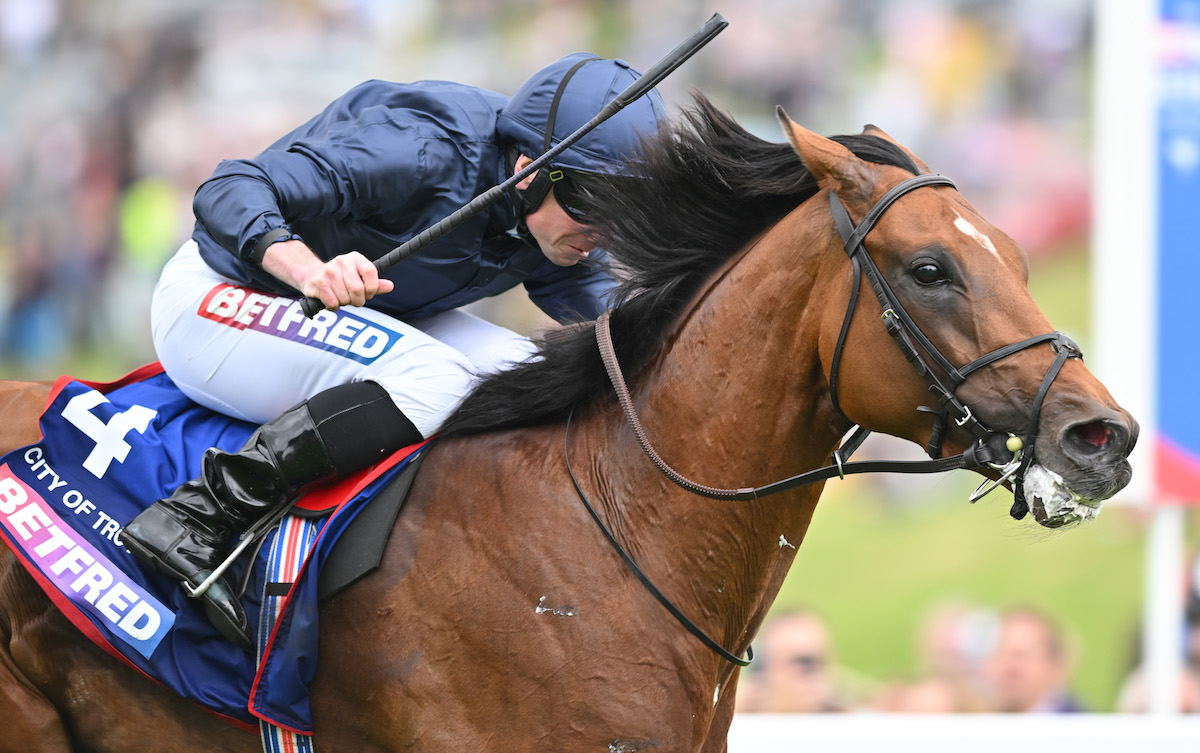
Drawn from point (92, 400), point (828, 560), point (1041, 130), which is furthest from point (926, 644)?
point (92, 400)

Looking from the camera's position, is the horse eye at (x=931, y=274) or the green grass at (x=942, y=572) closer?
the horse eye at (x=931, y=274)

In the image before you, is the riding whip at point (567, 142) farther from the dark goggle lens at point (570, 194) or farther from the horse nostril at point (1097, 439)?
the horse nostril at point (1097, 439)

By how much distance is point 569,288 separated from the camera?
11.3 feet

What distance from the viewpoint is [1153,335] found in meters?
5.79

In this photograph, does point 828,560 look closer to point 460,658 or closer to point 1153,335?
point 1153,335

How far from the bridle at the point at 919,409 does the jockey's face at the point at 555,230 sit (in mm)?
621

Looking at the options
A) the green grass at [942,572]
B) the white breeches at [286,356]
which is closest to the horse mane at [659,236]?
the white breeches at [286,356]

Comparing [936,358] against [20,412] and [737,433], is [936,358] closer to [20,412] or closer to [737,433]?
[737,433]

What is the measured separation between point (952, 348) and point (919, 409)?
136 mm

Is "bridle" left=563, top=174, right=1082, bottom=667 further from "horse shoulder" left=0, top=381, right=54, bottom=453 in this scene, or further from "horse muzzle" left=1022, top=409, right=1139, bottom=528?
"horse shoulder" left=0, top=381, right=54, bottom=453

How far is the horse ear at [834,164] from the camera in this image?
7.92 feet

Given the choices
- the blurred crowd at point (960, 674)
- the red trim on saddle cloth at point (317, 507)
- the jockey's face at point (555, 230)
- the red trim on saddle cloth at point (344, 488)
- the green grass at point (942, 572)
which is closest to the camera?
the red trim on saddle cloth at point (317, 507)

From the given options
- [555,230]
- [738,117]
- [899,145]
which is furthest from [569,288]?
[738,117]

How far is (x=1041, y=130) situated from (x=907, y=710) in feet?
15.6
